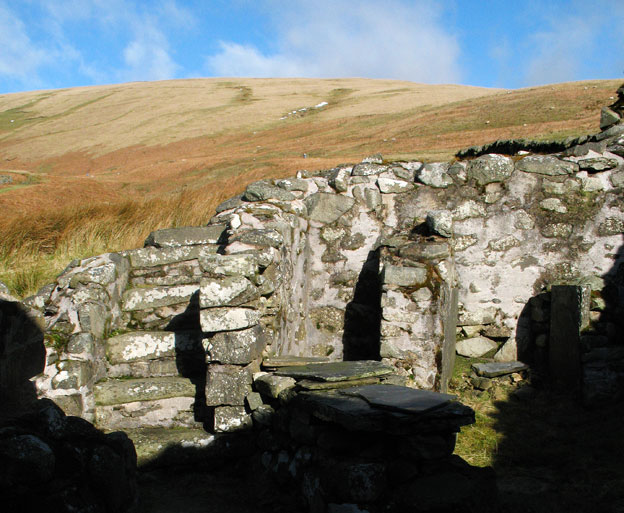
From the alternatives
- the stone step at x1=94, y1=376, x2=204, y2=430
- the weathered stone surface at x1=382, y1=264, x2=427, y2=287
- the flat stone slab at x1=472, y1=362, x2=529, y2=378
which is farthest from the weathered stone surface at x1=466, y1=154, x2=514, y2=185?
the stone step at x1=94, y1=376, x2=204, y2=430

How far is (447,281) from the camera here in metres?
5.08

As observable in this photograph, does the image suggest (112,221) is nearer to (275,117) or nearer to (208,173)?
(208,173)

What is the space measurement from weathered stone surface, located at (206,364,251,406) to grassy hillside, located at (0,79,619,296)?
3589 millimetres

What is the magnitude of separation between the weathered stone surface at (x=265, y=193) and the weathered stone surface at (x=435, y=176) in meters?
1.45

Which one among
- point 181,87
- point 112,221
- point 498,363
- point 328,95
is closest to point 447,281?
point 498,363

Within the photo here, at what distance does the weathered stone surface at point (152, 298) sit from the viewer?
5227 millimetres

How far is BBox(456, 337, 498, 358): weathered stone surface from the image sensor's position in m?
5.70

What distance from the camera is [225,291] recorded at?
3.93 m

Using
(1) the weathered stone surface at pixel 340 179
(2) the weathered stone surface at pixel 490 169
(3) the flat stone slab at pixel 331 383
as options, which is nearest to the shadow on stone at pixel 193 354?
(3) the flat stone slab at pixel 331 383

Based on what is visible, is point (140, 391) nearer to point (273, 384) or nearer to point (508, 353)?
point (273, 384)

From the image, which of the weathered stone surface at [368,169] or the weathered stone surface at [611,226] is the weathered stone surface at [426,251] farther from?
the weathered stone surface at [611,226]

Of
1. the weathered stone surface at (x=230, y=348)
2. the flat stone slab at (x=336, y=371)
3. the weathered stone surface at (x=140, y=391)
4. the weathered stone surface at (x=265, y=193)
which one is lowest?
the weathered stone surface at (x=140, y=391)

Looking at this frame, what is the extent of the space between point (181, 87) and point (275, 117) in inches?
968

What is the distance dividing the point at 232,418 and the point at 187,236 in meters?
2.49
